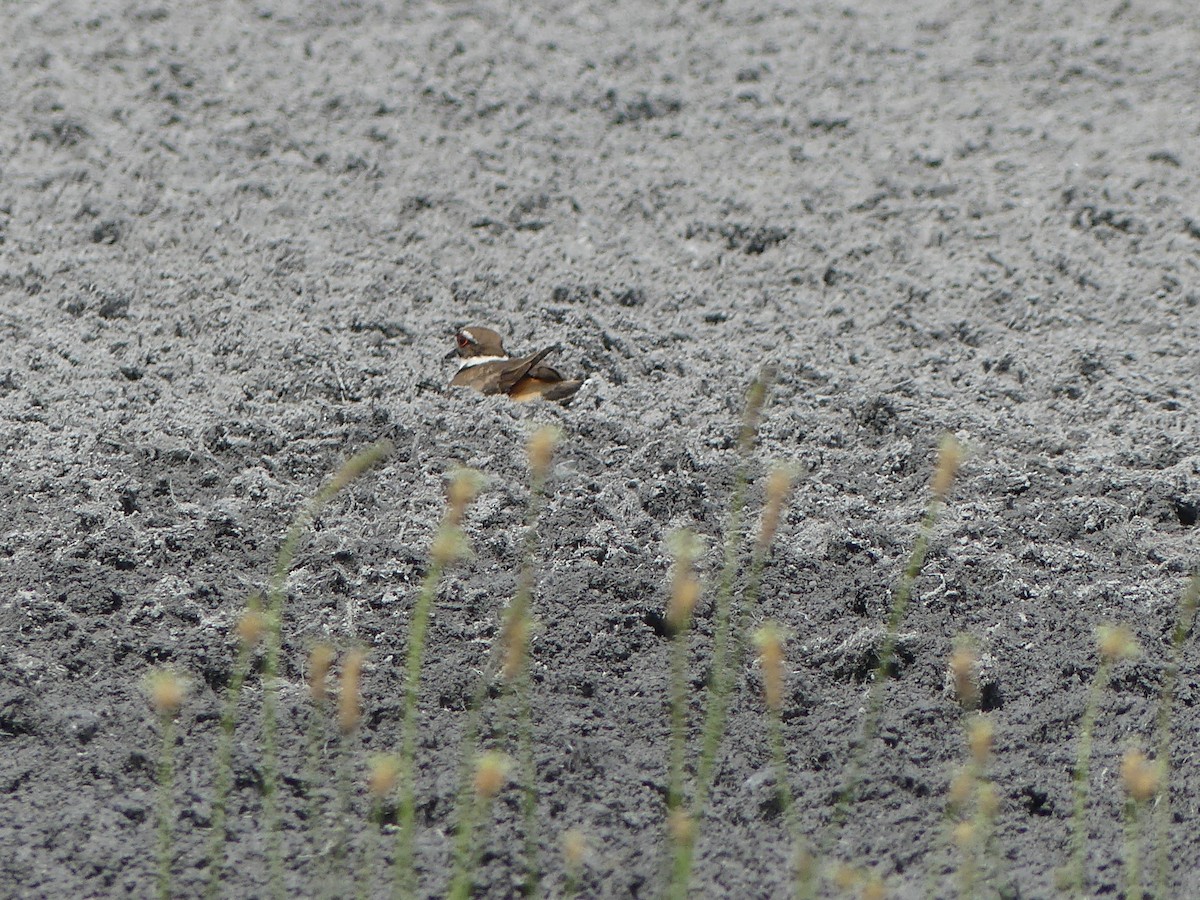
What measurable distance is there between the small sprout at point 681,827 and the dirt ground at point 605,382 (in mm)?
32

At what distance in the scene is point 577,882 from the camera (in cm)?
174

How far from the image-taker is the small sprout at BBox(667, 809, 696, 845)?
1.49 m

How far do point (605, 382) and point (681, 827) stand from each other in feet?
4.33

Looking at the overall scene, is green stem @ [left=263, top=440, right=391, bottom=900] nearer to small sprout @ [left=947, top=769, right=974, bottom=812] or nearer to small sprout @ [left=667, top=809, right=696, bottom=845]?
small sprout @ [left=667, top=809, right=696, bottom=845]

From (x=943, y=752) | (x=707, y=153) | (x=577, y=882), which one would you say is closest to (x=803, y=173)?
(x=707, y=153)

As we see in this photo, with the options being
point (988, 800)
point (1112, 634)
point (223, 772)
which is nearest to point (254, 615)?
point (223, 772)

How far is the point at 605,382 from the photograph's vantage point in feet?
8.98

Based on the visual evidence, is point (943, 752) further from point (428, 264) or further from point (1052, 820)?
point (428, 264)

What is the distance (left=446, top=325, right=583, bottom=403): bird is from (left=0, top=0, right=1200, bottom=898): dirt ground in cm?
5

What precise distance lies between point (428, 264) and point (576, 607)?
1083 mm

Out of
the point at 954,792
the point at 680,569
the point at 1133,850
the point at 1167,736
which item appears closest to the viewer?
the point at 1133,850

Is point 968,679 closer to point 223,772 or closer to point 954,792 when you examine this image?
point 954,792

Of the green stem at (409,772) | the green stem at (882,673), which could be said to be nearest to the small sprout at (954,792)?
the green stem at (882,673)

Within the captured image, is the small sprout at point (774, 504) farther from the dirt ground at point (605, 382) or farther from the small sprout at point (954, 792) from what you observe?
the small sprout at point (954, 792)
